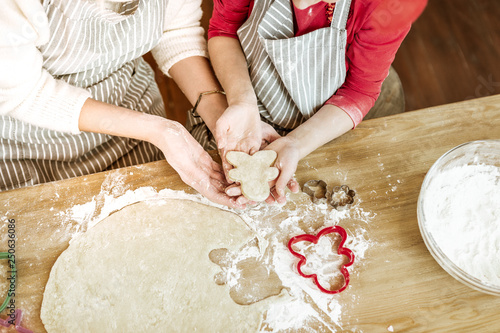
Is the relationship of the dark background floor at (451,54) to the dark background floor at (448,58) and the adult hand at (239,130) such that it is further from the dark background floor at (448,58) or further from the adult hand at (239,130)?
the adult hand at (239,130)

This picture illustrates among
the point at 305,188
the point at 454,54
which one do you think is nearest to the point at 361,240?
the point at 305,188

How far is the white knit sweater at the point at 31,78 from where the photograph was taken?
1031 millimetres

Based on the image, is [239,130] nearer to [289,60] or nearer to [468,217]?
[289,60]

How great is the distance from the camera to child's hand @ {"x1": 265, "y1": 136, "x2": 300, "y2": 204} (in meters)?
1.10

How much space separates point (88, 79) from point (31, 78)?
9.3 inches

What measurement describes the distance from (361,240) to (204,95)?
30.8 inches

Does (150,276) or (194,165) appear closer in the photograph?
(150,276)

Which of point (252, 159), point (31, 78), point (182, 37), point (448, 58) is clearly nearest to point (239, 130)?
point (252, 159)

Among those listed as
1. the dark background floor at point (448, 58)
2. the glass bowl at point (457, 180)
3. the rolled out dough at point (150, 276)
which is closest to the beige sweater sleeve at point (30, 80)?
the rolled out dough at point (150, 276)

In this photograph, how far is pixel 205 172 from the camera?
1.19 meters

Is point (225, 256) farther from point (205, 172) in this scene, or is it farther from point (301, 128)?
point (301, 128)

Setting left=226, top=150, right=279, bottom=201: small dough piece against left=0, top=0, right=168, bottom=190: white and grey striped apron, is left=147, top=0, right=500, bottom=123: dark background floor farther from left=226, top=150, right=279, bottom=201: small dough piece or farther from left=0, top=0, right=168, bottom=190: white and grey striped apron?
left=226, top=150, right=279, bottom=201: small dough piece

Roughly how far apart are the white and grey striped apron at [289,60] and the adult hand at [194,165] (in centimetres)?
34

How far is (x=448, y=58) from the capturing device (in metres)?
2.66
